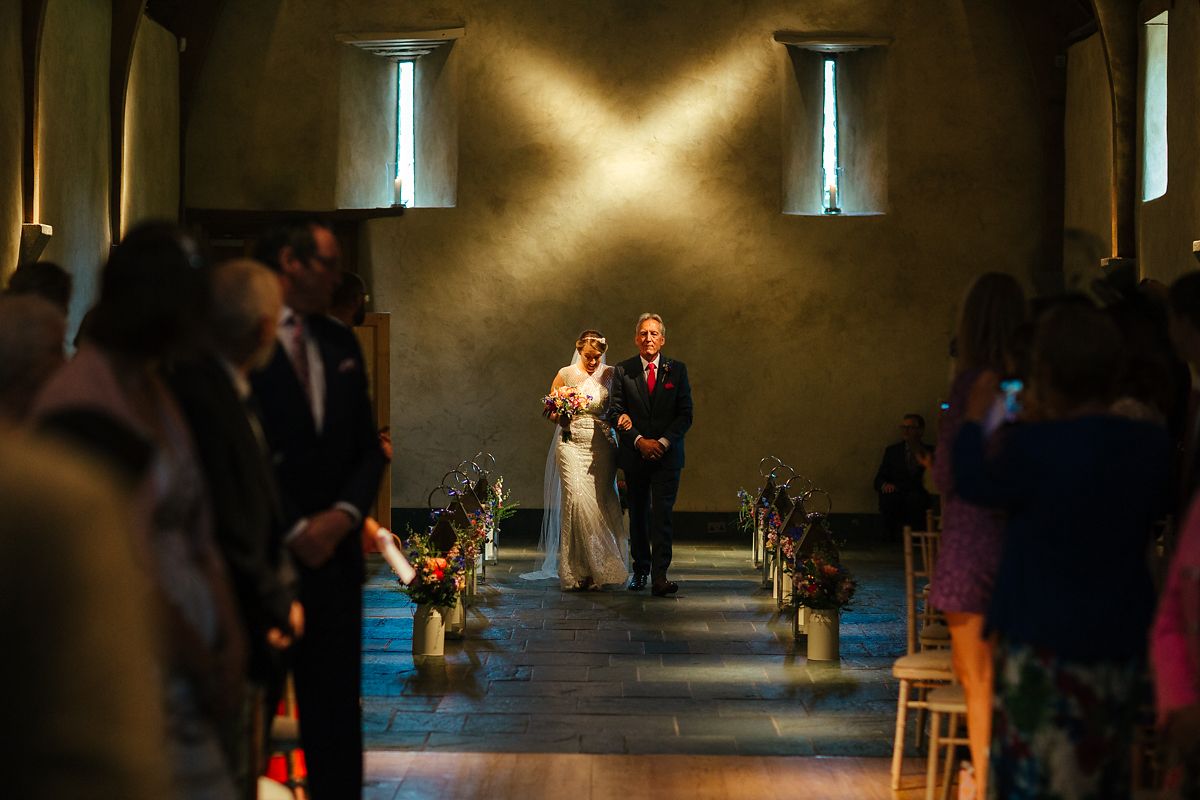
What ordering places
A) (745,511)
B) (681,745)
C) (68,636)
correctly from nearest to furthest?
1. (68,636)
2. (681,745)
3. (745,511)

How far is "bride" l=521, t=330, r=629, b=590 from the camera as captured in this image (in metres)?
10.1

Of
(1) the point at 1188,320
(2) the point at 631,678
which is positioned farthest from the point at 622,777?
(1) the point at 1188,320

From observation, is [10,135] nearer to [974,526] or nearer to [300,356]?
[300,356]

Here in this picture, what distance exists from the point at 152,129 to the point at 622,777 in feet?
30.6

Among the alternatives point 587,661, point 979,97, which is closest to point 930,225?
point 979,97

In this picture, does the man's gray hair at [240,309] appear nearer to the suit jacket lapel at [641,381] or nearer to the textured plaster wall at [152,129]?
the suit jacket lapel at [641,381]

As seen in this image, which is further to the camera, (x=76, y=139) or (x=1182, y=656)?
(x=76, y=139)

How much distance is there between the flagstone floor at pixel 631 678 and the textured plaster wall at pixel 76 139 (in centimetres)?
339

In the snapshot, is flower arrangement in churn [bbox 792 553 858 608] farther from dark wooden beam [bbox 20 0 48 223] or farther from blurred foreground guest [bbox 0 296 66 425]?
dark wooden beam [bbox 20 0 48 223]

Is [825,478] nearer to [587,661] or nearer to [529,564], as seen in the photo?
[529,564]

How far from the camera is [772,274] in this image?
13.7 metres

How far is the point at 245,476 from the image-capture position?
263cm

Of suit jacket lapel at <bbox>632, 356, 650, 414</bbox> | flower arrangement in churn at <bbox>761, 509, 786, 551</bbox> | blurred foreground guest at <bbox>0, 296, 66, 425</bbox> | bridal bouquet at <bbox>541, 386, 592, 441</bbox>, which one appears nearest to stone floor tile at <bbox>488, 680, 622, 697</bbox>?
flower arrangement in churn at <bbox>761, 509, 786, 551</bbox>

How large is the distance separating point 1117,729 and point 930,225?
11.2 metres
